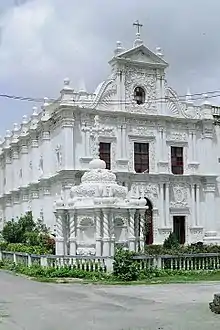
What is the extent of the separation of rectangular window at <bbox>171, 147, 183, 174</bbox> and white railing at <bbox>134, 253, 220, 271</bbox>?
17401mm

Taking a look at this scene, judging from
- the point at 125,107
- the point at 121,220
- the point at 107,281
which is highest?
the point at 125,107

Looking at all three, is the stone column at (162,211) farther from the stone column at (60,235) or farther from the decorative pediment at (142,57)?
the stone column at (60,235)

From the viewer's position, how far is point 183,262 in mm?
19875

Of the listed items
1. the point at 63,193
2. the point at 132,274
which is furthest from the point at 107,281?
the point at 63,193

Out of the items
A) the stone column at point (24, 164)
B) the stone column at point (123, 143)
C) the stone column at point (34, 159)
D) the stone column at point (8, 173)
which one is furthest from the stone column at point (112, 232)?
the stone column at point (8, 173)

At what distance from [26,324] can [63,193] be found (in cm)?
2405

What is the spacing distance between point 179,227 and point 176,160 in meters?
4.40

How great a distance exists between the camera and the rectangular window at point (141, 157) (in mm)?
36625

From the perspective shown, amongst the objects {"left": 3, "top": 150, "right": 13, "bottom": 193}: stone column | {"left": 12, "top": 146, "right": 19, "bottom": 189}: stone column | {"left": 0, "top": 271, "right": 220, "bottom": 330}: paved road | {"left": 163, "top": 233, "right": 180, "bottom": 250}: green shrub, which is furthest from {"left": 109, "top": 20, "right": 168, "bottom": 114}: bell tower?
{"left": 0, "top": 271, "right": 220, "bottom": 330}: paved road

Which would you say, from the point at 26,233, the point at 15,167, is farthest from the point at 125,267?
the point at 15,167

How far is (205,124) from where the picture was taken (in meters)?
38.6

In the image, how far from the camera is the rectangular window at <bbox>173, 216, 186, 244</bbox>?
37.1 metres

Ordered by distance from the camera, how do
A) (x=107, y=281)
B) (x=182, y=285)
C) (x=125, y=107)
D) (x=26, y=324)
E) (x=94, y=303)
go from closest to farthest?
(x=26, y=324) < (x=94, y=303) < (x=182, y=285) < (x=107, y=281) < (x=125, y=107)

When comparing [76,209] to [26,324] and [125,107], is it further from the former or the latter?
[125,107]
